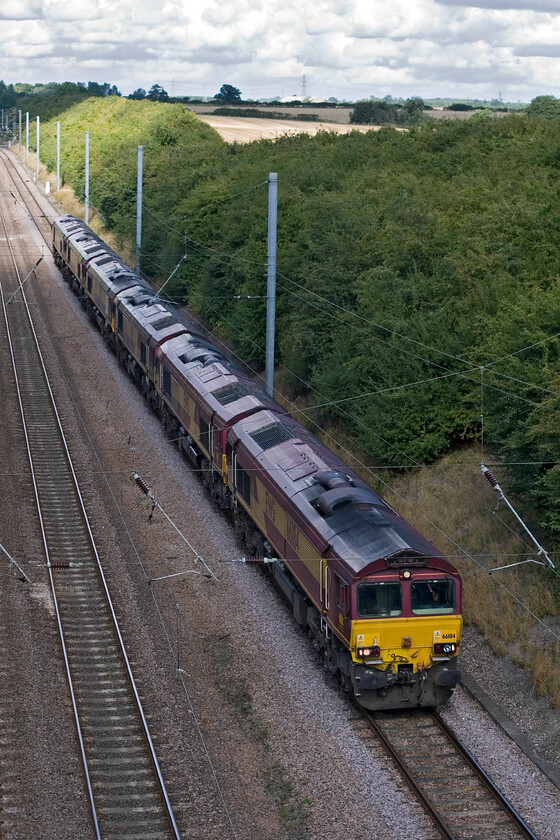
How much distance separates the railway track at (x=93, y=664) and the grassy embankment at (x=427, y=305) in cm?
741

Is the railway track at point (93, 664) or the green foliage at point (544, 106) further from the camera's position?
the green foliage at point (544, 106)

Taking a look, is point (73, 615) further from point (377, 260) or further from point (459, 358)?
point (377, 260)

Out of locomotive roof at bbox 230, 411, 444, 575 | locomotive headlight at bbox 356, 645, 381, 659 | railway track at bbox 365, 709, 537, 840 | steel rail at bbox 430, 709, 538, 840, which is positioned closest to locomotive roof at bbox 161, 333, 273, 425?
locomotive roof at bbox 230, 411, 444, 575

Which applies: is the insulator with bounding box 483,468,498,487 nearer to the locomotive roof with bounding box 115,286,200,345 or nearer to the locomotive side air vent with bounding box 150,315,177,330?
the locomotive roof with bounding box 115,286,200,345

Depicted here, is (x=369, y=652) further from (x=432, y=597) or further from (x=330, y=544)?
(x=330, y=544)

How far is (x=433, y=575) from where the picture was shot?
17562 millimetres

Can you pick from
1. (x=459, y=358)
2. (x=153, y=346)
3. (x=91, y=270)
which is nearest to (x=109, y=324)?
(x=91, y=270)

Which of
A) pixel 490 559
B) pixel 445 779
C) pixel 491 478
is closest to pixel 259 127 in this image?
pixel 490 559

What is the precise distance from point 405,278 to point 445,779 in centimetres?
2045

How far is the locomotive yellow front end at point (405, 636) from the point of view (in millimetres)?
17250

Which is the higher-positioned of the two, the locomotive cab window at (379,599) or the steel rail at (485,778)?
the locomotive cab window at (379,599)

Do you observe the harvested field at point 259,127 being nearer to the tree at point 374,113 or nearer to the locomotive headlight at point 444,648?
the tree at point 374,113

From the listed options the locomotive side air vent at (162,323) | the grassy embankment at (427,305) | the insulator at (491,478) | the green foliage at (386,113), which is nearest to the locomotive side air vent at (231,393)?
the grassy embankment at (427,305)

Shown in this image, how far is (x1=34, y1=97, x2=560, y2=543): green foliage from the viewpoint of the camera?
23672 millimetres
